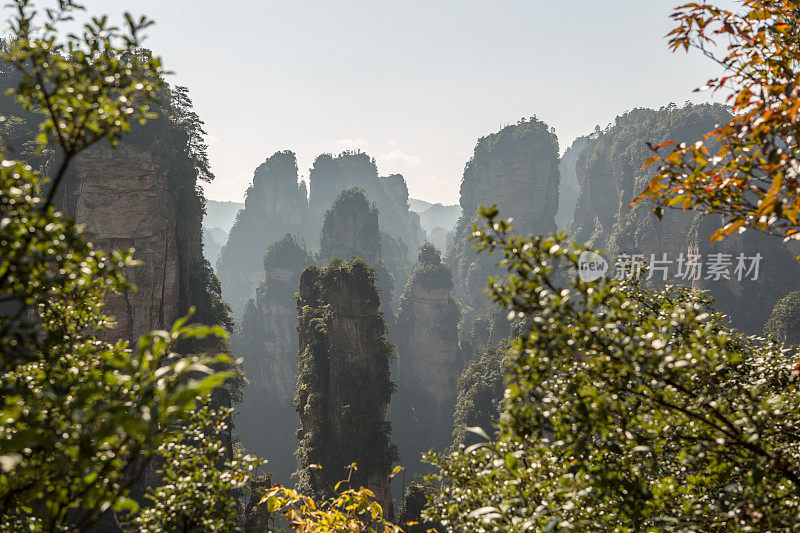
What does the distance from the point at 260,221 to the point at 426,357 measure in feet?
130

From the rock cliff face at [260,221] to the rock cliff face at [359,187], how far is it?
3587 mm

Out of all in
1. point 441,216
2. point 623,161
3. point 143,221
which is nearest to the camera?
point 143,221

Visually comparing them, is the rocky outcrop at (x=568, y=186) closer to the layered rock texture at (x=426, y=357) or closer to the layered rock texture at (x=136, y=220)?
the layered rock texture at (x=426, y=357)

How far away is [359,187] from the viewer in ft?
252

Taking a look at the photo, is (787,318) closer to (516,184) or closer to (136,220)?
(516,184)

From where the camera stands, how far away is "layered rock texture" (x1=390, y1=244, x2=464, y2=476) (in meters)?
37.9

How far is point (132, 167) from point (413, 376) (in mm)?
30776

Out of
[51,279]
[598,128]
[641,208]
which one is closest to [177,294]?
[51,279]

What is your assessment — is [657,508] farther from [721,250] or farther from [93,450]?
[721,250]

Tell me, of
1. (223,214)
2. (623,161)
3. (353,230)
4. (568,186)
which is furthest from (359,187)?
(223,214)

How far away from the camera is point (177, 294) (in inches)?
675

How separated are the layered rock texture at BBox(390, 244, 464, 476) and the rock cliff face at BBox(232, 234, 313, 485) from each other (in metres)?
10.3

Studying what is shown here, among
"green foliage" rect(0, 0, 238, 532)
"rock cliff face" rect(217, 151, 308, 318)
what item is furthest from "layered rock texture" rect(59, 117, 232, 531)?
"rock cliff face" rect(217, 151, 308, 318)

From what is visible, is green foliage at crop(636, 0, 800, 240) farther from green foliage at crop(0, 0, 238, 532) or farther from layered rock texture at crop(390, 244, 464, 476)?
layered rock texture at crop(390, 244, 464, 476)
